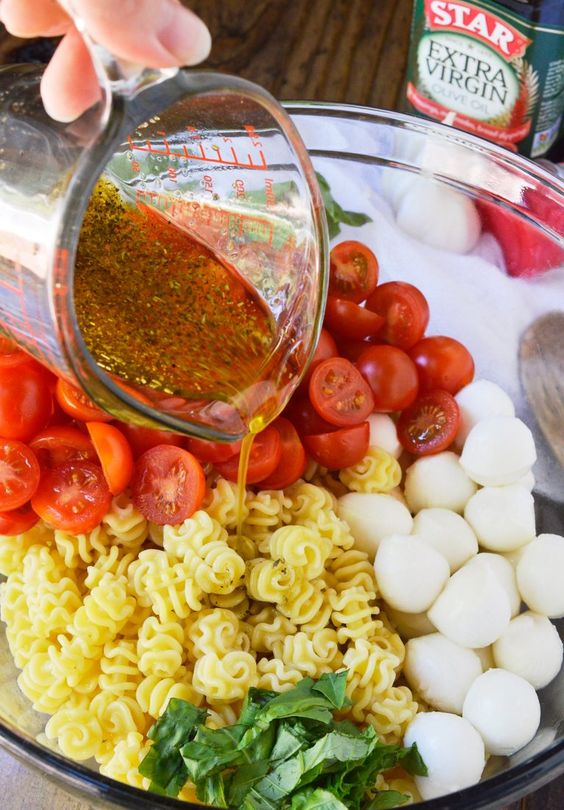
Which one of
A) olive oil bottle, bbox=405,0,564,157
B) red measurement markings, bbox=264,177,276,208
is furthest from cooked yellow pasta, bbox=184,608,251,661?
olive oil bottle, bbox=405,0,564,157

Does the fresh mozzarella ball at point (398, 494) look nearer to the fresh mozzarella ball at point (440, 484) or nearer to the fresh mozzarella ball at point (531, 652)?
the fresh mozzarella ball at point (440, 484)

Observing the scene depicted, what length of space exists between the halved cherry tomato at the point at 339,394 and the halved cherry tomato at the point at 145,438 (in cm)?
31

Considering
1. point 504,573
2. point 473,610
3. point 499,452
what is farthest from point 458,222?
point 473,610

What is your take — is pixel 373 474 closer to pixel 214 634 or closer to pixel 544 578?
pixel 544 578

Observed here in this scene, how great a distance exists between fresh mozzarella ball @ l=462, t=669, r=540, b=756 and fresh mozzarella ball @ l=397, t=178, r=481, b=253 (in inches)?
43.2

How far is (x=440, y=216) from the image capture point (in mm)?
2373

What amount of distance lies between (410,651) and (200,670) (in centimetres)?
43

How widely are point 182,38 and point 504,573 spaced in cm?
122

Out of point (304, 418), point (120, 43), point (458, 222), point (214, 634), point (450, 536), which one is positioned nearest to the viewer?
point (120, 43)

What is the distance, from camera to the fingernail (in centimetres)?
134

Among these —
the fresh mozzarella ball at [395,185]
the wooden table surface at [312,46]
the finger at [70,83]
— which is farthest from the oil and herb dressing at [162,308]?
the wooden table surface at [312,46]

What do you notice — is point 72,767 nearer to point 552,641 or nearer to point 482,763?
point 482,763

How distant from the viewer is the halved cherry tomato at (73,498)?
1.85 m

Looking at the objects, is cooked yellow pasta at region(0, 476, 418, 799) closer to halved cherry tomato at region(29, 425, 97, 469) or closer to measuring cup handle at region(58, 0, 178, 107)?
halved cherry tomato at region(29, 425, 97, 469)
